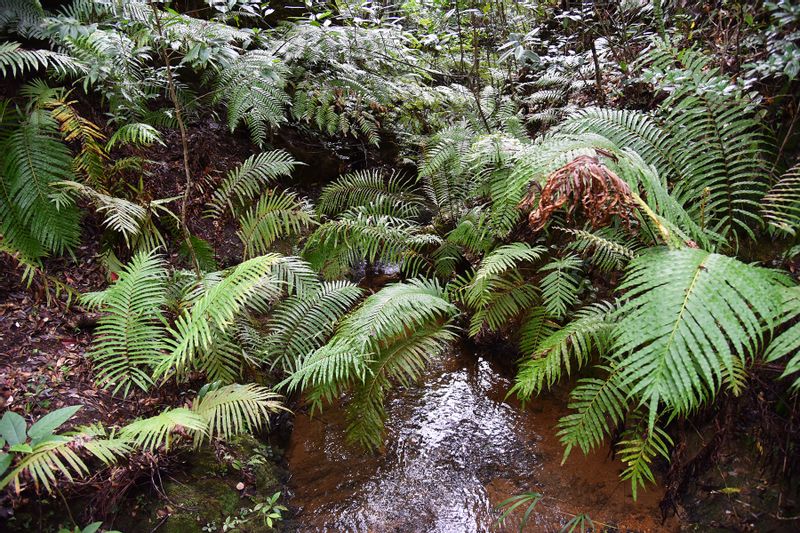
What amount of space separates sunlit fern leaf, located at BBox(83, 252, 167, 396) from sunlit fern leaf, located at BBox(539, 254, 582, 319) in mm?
2016

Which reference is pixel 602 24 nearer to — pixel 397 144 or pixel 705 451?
pixel 397 144

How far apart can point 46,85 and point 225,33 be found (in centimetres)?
124

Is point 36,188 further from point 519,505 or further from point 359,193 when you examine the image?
point 519,505

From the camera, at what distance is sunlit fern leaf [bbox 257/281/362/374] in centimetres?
271

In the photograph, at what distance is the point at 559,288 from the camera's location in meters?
2.45

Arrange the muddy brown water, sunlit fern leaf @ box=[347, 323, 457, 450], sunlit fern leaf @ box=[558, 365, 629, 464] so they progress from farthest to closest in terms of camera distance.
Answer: sunlit fern leaf @ box=[347, 323, 457, 450], the muddy brown water, sunlit fern leaf @ box=[558, 365, 629, 464]

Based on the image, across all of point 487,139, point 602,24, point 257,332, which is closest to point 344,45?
point 487,139

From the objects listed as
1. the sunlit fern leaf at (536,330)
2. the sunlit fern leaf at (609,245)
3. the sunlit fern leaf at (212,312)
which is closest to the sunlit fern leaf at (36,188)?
the sunlit fern leaf at (212,312)

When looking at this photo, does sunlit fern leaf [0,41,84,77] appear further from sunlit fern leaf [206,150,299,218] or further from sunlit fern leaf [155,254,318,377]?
sunlit fern leaf [155,254,318,377]

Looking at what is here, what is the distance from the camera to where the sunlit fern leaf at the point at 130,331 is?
7.36ft

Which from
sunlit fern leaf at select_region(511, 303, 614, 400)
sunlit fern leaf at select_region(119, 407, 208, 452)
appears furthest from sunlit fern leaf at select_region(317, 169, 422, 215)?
sunlit fern leaf at select_region(119, 407, 208, 452)

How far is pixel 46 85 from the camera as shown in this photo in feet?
9.80

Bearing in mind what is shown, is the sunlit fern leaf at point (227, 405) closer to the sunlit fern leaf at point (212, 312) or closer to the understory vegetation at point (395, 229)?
the understory vegetation at point (395, 229)

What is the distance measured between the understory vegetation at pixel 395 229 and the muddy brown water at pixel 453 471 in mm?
138
